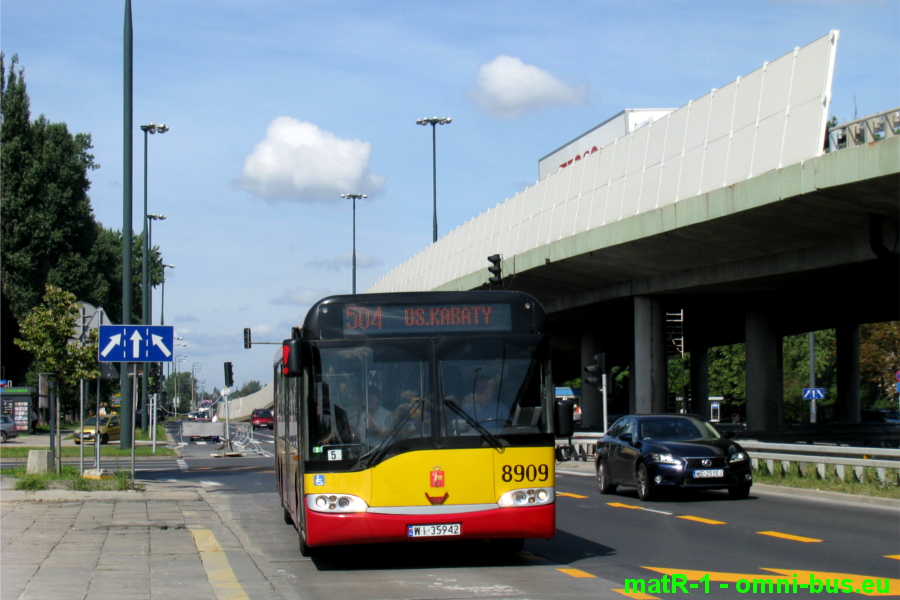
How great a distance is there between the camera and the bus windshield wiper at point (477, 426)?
10.3 metres

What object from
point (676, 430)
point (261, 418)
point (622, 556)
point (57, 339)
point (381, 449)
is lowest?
point (261, 418)

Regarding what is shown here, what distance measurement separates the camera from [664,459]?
723 inches

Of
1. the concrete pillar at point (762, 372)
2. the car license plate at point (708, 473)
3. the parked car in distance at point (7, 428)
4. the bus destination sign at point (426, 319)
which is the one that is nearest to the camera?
the bus destination sign at point (426, 319)

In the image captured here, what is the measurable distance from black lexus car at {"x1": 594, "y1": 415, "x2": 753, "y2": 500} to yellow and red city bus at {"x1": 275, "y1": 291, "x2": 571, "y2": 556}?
8038 mm

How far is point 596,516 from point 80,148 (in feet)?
183

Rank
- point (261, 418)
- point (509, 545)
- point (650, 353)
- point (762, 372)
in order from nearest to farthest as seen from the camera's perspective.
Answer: point (509, 545) < point (650, 353) < point (762, 372) < point (261, 418)

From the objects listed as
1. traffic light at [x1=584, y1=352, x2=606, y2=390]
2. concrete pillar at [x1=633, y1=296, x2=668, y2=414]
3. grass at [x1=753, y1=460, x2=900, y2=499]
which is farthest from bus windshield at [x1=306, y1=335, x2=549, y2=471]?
concrete pillar at [x1=633, y1=296, x2=668, y2=414]

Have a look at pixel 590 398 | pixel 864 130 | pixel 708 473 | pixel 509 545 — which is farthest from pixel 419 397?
pixel 590 398

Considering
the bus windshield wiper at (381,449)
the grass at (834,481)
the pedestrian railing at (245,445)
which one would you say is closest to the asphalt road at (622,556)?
the grass at (834,481)

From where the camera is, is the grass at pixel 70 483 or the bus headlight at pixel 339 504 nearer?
the bus headlight at pixel 339 504

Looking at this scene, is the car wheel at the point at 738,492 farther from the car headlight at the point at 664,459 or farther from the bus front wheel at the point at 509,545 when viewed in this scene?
the bus front wheel at the point at 509,545

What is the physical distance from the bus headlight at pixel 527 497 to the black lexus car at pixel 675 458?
8.26 meters

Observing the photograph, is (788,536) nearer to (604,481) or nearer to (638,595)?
(638,595)

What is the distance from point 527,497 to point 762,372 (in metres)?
30.0
